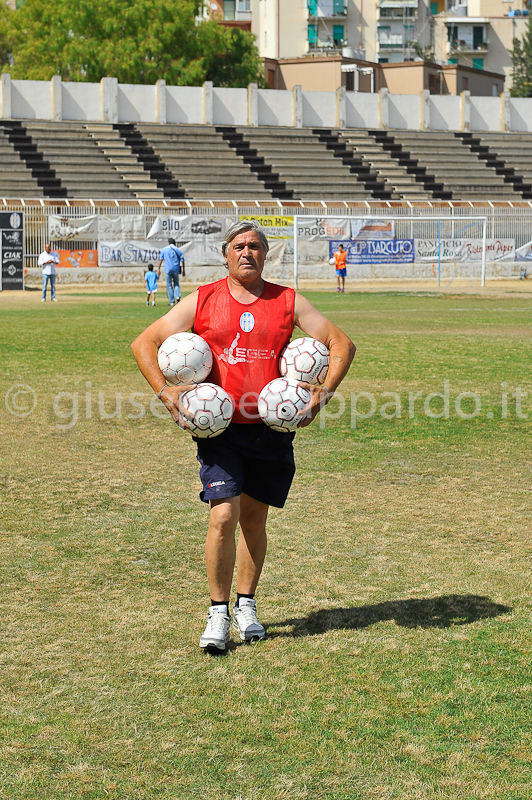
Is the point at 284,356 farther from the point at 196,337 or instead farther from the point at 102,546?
the point at 102,546

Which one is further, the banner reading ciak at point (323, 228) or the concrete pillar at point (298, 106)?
the concrete pillar at point (298, 106)

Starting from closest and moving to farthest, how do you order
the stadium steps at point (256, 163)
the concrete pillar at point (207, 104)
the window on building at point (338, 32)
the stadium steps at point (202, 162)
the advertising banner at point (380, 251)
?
1. the advertising banner at point (380, 251)
2. the stadium steps at point (202, 162)
3. the stadium steps at point (256, 163)
4. the concrete pillar at point (207, 104)
5. the window on building at point (338, 32)

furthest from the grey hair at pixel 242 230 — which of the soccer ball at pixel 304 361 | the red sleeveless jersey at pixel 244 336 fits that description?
the soccer ball at pixel 304 361

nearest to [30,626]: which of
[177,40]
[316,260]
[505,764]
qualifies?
[505,764]

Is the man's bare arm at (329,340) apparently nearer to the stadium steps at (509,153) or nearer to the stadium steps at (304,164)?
the stadium steps at (304,164)

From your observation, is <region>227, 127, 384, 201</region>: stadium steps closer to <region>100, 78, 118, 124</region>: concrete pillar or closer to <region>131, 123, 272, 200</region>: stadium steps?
<region>131, 123, 272, 200</region>: stadium steps

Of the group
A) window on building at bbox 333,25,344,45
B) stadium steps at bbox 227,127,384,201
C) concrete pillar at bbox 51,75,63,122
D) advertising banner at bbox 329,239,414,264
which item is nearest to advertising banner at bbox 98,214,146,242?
advertising banner at bbox 329,239,414,264

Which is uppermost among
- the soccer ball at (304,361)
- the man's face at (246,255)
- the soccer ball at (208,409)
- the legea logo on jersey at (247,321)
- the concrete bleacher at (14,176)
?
the concrete bleacher at (14,176)

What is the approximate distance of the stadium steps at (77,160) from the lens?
45.4m

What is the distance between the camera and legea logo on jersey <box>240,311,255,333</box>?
4621 millimetres

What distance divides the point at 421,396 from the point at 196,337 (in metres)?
8.24

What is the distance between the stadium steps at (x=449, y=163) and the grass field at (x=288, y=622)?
42803mm

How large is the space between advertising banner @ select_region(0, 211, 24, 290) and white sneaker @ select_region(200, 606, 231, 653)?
33.3 meters

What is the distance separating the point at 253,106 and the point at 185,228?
17.3 meters
